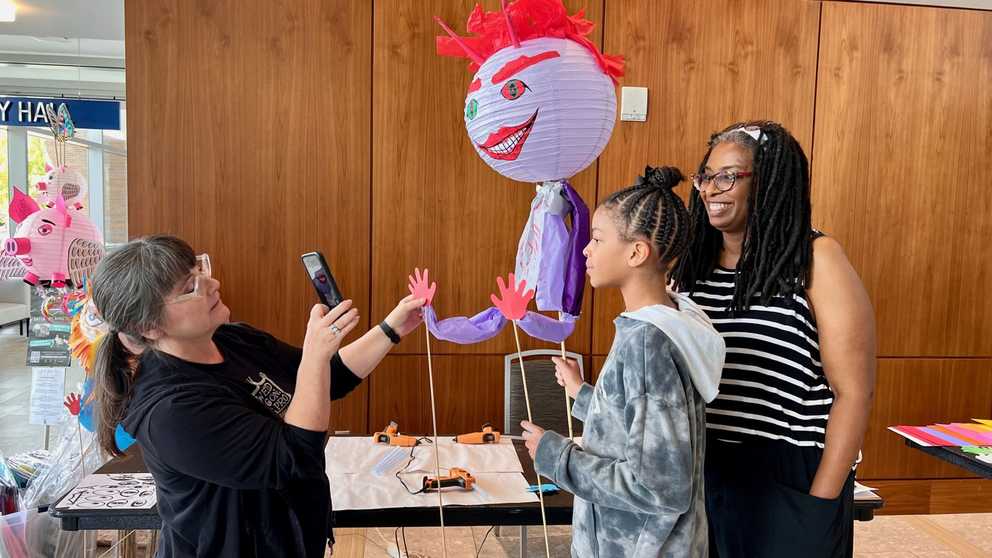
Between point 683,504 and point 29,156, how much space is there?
8.57 m

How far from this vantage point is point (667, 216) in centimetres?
111

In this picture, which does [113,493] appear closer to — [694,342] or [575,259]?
[575,259]

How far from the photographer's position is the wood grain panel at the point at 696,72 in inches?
124

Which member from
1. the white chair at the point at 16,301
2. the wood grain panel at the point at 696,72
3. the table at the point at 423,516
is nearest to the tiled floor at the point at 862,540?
the wood grain panel at the point at 696,72

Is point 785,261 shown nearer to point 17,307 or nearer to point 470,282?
point 470,282

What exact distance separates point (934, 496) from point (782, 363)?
3.11m

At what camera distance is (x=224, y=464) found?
1067mm

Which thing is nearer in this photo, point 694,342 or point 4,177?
point 694,342

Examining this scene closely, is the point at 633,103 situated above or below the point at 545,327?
above

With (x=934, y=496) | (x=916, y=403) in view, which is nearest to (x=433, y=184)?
(x=916, y=403)

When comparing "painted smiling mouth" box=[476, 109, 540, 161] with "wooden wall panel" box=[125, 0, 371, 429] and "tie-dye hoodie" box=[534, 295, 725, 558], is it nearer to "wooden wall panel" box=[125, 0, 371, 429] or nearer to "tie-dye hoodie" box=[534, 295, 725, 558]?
"tie-dye hoodie" box=[534, 295, 725, 558]

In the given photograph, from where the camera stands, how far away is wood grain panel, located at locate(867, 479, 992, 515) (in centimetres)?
345

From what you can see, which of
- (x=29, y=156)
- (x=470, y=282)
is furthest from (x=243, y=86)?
(x=29, y=156)

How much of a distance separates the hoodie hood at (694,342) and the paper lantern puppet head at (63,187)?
2.42 meters
